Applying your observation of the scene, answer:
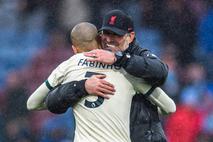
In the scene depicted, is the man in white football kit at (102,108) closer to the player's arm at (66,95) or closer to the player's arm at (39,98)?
the player's arm at (66,95)

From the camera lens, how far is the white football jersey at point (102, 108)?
150 inches

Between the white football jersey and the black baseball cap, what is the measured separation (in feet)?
0.58

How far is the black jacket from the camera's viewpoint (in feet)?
12.5

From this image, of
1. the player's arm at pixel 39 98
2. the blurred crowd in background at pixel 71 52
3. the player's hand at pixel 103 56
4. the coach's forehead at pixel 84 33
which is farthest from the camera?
the blurred crowd in background at pixel 71 52

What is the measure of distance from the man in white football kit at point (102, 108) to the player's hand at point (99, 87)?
0.03 meters

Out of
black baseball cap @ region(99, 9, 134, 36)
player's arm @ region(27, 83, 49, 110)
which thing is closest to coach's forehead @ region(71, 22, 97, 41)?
black baseball cap @ region(99, 9, 134, 36)

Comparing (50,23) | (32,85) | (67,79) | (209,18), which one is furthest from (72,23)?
(67,79)

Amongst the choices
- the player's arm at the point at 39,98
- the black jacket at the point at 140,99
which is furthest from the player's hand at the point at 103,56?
the player's arm at the point at 39,98

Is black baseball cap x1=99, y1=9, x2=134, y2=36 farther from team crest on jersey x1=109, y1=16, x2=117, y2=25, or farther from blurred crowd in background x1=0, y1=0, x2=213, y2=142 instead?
blurred crowd in background x1=0, y1=0, x2=213, y2=142

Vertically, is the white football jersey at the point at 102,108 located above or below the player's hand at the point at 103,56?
below

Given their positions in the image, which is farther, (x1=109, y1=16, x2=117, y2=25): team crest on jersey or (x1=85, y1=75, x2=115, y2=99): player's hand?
(x1=109, y1=16, x2=117, y2=25): team crest on jersey

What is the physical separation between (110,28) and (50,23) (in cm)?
276

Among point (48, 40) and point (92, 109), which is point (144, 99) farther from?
point (48, 40)

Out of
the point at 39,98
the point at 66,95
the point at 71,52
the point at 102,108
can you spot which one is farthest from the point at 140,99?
the point at 71,52
